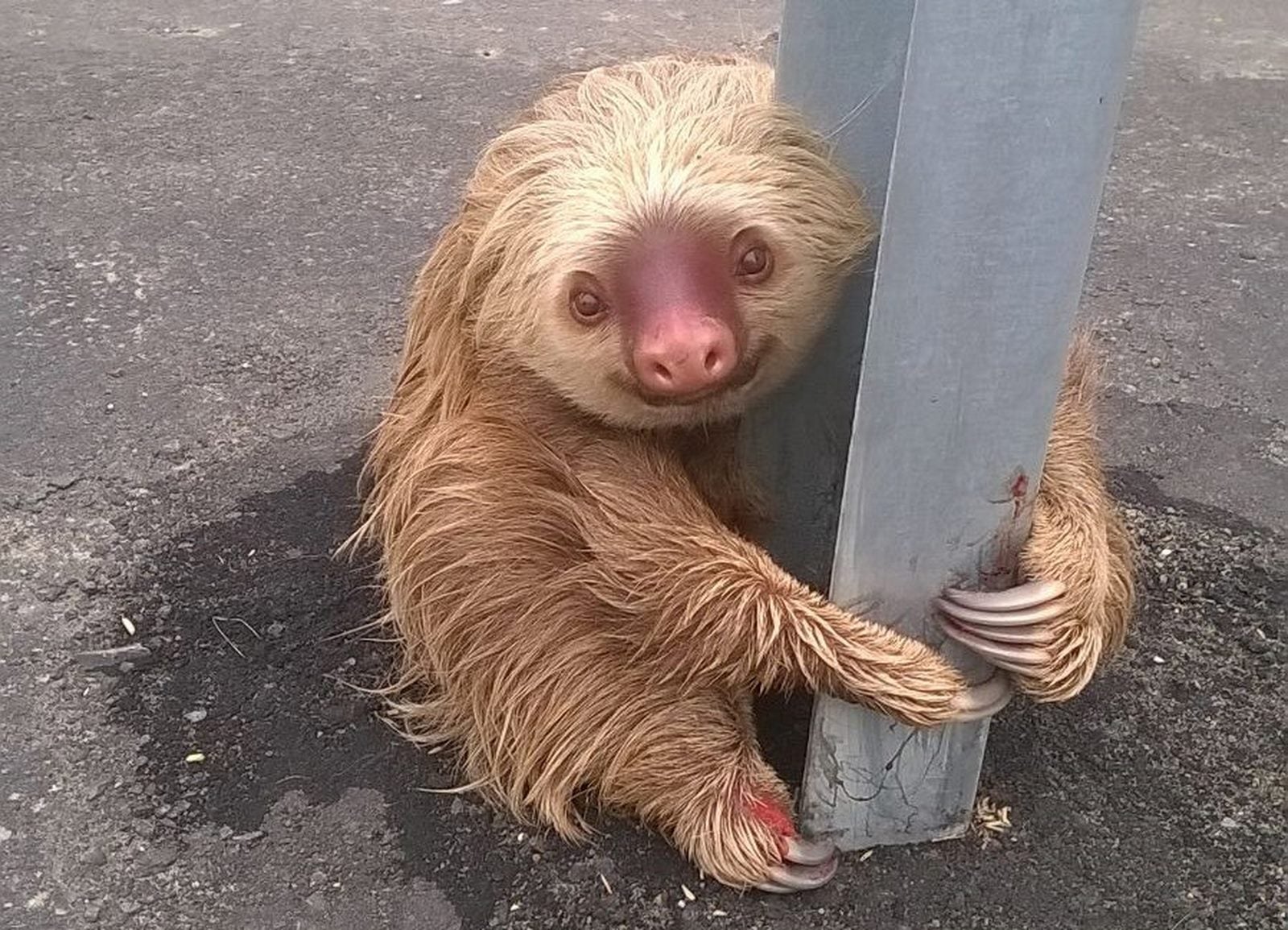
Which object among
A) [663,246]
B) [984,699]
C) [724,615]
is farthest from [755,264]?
[984,699]

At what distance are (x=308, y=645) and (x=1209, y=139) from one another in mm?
4859

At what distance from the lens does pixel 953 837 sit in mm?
2684

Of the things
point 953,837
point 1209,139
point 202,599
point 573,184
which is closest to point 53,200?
point 202,599

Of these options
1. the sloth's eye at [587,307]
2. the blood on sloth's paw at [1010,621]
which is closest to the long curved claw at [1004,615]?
the blood on sloth's paw at [1010,621]

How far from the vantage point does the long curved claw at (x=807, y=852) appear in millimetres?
2580

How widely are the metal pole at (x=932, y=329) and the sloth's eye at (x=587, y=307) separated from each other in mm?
445

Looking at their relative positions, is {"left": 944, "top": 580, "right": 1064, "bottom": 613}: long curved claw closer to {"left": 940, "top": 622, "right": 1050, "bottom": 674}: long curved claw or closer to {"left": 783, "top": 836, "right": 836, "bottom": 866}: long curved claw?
{"left": 940, "top": 622, "right": 1050, "bottom": 674}: long curved claw

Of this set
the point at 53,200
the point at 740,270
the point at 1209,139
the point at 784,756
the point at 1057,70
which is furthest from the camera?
the point at 1209,139

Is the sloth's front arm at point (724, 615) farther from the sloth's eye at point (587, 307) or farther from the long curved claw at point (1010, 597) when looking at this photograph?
the sloth's eye at point (587, 307)

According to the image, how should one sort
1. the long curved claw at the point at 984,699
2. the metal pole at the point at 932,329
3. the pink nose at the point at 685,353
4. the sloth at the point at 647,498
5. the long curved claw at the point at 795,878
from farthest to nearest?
the long curved claw at the point at 795,878, the long curved claw at the point at 984,699, the sloth at the point at 647,498, the pink nose at the point at 685,353, the metal pole at the point at 932,329

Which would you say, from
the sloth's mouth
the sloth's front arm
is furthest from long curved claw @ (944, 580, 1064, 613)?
the sloth's mouth

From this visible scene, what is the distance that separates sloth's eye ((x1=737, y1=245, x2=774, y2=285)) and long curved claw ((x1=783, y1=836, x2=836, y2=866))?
105cm

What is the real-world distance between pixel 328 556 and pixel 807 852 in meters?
1.50

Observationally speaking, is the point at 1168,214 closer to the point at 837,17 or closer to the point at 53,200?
the point at 837,17
